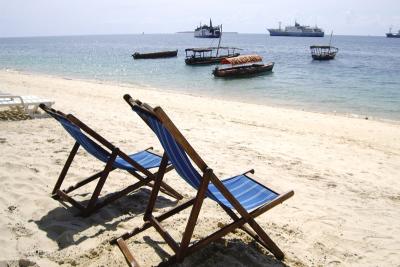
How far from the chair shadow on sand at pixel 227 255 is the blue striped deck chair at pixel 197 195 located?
7cm

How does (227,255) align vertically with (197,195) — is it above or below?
below

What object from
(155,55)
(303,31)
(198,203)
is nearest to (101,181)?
(198,203)

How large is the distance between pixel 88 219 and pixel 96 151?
64 centimetres

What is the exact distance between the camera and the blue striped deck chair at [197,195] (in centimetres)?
262

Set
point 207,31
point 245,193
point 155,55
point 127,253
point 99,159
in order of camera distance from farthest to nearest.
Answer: point 207,31, point 155,55, point 99,159, point 245,193, point 127,253

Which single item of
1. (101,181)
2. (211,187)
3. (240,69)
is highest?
(211,187)

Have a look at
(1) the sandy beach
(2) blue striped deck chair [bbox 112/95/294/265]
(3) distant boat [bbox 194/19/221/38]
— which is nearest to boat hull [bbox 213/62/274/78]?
(1) the sandy beach

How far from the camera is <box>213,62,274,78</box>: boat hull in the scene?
26281mm

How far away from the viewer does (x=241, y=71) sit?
2705 cm

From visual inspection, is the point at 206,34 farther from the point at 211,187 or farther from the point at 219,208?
the point at 211,187

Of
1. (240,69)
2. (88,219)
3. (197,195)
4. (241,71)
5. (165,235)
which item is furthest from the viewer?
(241,71)

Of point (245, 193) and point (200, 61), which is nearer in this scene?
point (245, 193)

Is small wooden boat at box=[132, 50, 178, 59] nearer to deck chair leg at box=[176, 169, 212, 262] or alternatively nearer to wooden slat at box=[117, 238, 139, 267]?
wooden slat at box=[117, 238, 139, 267]

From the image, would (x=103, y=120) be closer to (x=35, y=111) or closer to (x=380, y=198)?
(x=35, y=111)
